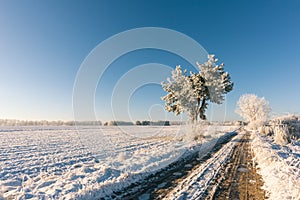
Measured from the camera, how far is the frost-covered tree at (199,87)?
20781 millimetres

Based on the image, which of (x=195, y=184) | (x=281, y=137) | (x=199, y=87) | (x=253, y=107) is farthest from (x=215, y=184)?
(x=253, y=107)

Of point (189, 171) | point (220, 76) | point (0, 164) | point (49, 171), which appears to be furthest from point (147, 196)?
point (220, 76)

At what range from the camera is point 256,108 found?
50.7 metres

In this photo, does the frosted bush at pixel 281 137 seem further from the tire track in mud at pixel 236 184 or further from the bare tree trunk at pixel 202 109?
the tire track in mud at pixel 236 184

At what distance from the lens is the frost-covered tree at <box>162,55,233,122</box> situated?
20.8 meters

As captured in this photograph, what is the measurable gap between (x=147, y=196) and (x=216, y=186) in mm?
2209

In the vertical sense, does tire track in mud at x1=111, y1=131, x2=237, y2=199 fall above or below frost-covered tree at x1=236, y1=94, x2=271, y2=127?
below

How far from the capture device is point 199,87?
69.0 feet

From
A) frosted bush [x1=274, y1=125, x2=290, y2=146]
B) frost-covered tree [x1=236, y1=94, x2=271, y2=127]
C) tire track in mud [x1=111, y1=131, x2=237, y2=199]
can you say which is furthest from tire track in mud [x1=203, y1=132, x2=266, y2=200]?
frost-covered tree [x1=236, y1=94, x2=271, y2=127]

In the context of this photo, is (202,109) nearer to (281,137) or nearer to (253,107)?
Answer: (281,137)

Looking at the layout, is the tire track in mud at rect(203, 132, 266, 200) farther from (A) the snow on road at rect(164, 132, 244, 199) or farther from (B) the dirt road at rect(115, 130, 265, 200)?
(A) the snow on road at rect(164, 132, 244, 199)

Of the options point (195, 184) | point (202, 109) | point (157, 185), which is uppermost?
point (202, 109)

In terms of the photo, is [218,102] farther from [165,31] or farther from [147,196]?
[147,196]

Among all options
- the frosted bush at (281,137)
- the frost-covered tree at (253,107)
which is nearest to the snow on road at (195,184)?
the frosted bush at (281,137)
